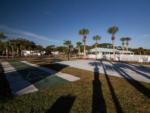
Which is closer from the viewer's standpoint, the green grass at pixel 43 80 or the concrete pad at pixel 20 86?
the concrete pad at pixel 20 86

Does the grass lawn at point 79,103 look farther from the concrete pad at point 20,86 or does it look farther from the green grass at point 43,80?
the green grass at point 43,80

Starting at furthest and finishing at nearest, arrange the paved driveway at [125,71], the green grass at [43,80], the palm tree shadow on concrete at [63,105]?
1. the paved driveway at [125,71]
2. the green grass at [43,80]
3. the palm tree shadow on concrete at [63,105]

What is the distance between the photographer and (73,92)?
7500mm

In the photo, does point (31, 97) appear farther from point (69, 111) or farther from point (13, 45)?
point (13, 45)

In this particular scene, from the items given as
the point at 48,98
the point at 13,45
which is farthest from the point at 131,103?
the point at 13,45

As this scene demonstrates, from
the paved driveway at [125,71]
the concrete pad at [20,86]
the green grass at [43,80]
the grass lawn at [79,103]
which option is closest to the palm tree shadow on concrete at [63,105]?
the grass lawn at [79,103]

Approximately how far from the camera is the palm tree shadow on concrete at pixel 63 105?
521 centimetres

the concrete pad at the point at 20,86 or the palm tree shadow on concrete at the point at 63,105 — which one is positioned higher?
the concrete pad at the point at 20,86

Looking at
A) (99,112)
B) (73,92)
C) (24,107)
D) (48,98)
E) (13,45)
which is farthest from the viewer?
(13,45)

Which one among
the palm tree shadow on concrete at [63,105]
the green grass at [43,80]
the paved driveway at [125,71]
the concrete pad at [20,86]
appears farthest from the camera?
the paved driveway at [125,71]

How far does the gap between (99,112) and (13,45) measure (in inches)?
2976

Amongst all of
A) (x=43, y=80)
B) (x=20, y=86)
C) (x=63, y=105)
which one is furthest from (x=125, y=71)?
(x=63, y=105)

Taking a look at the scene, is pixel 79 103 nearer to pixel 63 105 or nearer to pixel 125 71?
pixel 63 105

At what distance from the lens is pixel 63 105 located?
18.7 feet
